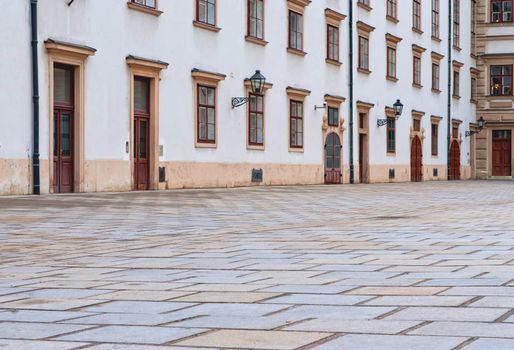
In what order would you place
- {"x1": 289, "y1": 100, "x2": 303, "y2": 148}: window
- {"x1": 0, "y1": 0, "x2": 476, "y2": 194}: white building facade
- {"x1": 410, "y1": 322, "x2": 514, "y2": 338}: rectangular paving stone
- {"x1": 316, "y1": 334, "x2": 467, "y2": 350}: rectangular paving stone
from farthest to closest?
{"x1": 289, "y1": 100, "x2": 303, "y2": 148}: window
{"x1": 0, "y1": 0, "x2": 476, "y2": 194}: white building facade
{"x1": 410, "y1": 322, "x2": 514, "y2": 338}: rectangular paving stone
{"x1": 316, "y1": 334, "x2": 467, "y2": 350}: rectangular paving stone

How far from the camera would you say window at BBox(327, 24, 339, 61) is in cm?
3366

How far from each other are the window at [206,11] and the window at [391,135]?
1445 centimetres

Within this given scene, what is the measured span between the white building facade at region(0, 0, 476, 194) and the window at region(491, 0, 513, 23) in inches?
338

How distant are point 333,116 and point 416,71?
1005 cm

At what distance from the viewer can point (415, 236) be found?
398 inches

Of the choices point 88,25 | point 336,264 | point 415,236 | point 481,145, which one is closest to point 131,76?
point 88,25

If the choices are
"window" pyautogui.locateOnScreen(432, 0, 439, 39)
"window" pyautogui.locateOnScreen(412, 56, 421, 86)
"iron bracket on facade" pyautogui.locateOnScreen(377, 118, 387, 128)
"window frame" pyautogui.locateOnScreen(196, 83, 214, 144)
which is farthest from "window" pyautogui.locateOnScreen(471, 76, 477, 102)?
"window frame" pyautogui.locateOnScreen(196, 83, 214, 144)

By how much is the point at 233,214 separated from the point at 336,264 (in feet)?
23.7

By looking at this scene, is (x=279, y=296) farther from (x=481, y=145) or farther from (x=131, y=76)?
(x=481, y=145)

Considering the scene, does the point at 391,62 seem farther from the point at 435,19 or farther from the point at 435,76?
the point at 435,19

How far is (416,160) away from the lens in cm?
4234

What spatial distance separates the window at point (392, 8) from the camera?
39.2 meters

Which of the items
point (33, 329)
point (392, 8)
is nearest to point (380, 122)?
point (392, 8)

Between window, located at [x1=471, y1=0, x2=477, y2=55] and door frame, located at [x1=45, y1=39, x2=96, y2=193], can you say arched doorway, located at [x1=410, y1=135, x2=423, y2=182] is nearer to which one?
window, located at [x1=471, y1=0, x2=477, y2=55]
